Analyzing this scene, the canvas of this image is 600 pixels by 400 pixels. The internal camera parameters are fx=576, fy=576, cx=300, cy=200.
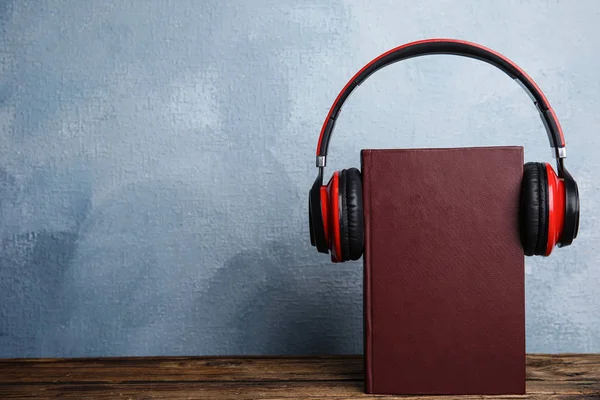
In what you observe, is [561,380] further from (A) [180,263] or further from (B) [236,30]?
(B) [236,30]

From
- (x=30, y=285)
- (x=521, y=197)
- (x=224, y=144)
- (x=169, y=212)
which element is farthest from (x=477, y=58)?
(x=30, y=285)

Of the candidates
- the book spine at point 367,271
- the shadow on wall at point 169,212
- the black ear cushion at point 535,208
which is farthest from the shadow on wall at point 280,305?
the black ear cushion at point 535,208

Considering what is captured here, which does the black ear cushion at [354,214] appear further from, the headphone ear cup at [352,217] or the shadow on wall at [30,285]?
the shadow on wall at [30,285]

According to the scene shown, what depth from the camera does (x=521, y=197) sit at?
1.00 metres

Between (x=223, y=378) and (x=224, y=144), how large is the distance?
1.80 feet

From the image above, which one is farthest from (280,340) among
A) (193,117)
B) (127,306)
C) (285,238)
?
(193,117)

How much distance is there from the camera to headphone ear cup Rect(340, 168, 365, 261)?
1.00 metres

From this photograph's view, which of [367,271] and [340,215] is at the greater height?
[340,215]

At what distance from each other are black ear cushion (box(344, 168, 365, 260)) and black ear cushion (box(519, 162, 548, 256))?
28 cm

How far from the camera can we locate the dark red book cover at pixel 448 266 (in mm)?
1016

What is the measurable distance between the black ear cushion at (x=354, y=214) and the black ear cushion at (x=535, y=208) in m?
0.28

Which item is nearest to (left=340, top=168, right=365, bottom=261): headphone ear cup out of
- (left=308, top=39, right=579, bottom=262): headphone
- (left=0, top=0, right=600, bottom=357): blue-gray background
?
(left=308, top=39, right=579, bottom=262): headphone

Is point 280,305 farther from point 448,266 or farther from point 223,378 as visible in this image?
point 448,266

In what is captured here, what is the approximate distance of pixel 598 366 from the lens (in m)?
1.23
